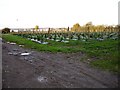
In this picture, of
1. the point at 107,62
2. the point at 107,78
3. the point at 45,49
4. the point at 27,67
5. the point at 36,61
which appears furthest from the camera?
the point at 45,49

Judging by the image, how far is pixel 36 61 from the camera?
44.1 ft

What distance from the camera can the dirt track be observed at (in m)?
8.96

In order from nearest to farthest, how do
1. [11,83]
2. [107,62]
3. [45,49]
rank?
[11,83] → [107,62] → [45,49]

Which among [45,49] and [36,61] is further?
[45,49]

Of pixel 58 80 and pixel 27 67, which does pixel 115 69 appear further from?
pixel 27 67

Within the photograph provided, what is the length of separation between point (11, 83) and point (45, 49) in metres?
9.05

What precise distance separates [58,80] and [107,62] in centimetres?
428

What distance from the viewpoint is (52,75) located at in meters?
10.2

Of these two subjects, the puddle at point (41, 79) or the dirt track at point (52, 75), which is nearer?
the dirt track at point (52, 75)

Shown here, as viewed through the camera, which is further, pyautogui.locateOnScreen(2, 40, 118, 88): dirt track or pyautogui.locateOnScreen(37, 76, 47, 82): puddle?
pyautogui.locateOnScreen(37, 76, 47, 82): puddle

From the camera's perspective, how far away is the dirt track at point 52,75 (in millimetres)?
8961

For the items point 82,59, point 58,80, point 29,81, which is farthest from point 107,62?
point 29,81

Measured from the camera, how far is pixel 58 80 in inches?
372

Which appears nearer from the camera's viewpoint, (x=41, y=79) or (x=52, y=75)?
(x=41, y=79)
